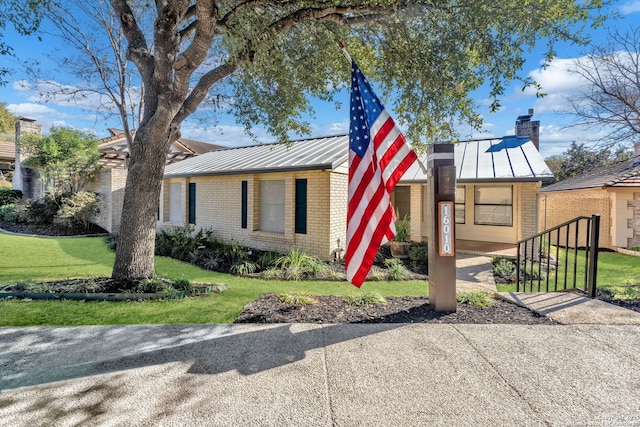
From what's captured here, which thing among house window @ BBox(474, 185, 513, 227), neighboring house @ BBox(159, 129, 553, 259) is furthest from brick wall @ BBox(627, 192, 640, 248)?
house window @ BBox(474, 185, 513, 227)

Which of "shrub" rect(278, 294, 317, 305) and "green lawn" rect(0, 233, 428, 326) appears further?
"shrub" rect(278, 294, 317, 305)

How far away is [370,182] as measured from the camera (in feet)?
13.2

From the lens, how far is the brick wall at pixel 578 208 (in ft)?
39.9

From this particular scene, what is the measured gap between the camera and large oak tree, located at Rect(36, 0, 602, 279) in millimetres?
5145

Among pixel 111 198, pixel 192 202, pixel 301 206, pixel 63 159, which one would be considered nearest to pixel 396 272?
pixel 301 206

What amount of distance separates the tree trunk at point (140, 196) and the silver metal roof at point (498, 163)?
Answer: 6.69 meters

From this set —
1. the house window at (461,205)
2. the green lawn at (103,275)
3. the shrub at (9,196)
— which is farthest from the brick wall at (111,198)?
the house window at (461,205)

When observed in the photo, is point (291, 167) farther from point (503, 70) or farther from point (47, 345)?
point (47, 345)

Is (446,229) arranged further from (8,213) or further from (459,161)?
(8,213)

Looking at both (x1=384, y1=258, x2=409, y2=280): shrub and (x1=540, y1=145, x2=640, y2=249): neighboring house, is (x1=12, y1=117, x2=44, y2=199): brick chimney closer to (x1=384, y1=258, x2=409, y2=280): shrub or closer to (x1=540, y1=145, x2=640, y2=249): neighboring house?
Answer: (x1=384, y1=258, x2=409, y2=280): shrub

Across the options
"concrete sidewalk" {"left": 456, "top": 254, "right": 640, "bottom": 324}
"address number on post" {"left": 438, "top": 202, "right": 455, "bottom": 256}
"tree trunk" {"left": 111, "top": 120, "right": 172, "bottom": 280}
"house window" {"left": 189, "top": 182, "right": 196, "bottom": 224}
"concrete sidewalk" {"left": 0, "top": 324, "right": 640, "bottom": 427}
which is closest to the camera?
"concrete sidewalk" {"left": 0, "top": 324, "right": 640, "bottom": 427}

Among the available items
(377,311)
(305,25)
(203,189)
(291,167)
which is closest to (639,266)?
(377,311)

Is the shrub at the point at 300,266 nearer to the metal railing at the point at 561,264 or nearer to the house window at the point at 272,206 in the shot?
the house window at the point at 272,206

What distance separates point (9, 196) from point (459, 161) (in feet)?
78.0
